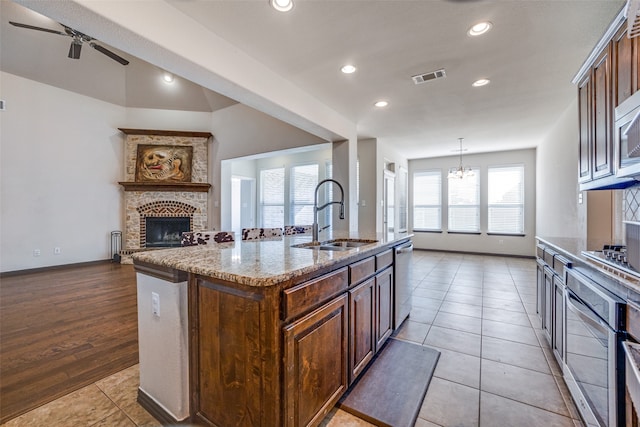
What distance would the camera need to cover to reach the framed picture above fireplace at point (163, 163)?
6.24 m

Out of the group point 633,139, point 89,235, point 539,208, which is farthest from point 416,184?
point 89,235

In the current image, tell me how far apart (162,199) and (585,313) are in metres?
7.17

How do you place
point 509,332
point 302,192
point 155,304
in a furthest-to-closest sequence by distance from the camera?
1. point 302,192
2. point 509,332
3. point 155,304

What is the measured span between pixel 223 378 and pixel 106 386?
47.3 inches

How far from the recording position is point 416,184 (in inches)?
313

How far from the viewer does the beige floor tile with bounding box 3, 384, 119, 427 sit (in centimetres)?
153

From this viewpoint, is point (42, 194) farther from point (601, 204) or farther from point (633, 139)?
point (601, 204)

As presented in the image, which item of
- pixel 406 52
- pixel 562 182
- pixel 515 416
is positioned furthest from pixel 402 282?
pixel 562 182

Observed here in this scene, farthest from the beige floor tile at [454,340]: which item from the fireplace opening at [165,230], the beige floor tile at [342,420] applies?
the fireplace opening at [165,230]

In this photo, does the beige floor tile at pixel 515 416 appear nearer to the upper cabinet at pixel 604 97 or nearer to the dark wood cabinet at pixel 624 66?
the upper cabinet at pixel 604 97

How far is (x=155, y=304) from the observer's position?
4.94ft

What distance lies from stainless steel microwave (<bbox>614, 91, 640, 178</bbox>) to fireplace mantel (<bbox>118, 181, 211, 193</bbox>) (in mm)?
6620

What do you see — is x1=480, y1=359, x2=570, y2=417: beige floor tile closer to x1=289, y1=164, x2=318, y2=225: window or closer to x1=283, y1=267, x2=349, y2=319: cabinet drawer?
x1=283, y1=267, x2=349, y2=319: cabinet drawer

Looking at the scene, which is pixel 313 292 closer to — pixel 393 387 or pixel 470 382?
pixel 393 387
